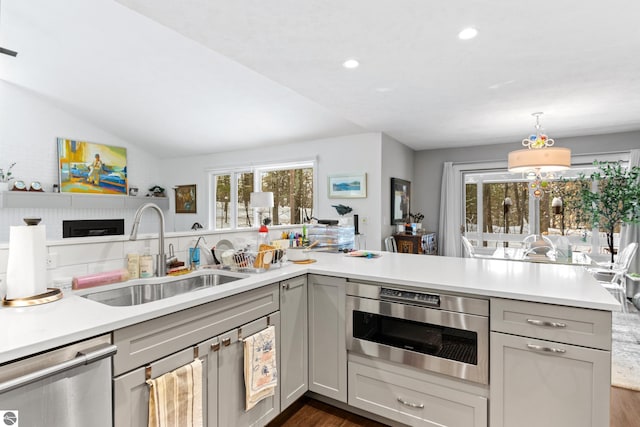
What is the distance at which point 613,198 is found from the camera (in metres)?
4.47

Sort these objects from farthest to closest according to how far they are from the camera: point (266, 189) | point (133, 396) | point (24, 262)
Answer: point (266, 189), point (24, 262), point (133, 396)

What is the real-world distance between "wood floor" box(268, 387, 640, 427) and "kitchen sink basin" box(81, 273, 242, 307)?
37.3 inches

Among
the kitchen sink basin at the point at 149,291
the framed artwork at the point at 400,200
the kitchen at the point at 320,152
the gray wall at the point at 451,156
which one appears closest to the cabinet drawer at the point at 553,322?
the kitchen sink basin at the point at 149,291

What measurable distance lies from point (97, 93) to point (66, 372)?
4.96 m

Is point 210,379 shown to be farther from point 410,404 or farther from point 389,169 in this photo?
point 389,169

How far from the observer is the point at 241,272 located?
6.60 ft

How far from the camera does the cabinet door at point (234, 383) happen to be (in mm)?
1539

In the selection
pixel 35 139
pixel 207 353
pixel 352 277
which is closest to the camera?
pixel 207 353

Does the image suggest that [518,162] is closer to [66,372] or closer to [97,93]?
[66,372]

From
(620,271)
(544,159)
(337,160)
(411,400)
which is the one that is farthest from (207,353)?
→ (620,271)

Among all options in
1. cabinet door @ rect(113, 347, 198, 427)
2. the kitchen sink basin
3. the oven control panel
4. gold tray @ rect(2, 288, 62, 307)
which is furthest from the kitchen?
cabinet door @ rect(113, 347, 198, 427)

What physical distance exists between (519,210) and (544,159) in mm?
2736

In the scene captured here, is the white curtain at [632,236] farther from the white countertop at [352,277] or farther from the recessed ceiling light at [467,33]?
the recessed ceiling light at [467,33]

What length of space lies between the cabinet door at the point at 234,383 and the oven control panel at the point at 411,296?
70 cm
